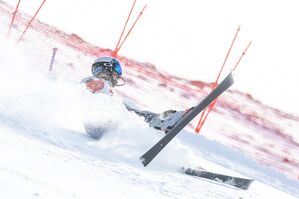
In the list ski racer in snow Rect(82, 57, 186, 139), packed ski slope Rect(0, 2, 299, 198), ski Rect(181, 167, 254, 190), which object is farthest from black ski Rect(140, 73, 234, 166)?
ski Rect(181, 167, 254, 190)

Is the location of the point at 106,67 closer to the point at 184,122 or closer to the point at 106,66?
the point at 106,66

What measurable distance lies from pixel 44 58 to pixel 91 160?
11.5 m

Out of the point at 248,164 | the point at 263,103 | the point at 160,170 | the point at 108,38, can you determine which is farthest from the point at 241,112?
the point at 108,38

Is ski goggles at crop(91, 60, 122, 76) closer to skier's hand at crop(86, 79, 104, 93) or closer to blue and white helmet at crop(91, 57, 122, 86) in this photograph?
blue and white helmet at crop(91, 57, 122, 86)

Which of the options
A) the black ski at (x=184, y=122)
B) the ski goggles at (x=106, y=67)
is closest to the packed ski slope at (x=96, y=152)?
the black ski at (x=184, y=122)

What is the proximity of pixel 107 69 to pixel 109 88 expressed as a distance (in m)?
0.55

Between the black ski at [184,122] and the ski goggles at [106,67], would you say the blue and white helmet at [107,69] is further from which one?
the black ski at [184,122]

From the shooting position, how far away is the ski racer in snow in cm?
674

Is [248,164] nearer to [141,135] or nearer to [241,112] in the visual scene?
[141,135]

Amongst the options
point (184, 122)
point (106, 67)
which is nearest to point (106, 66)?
point (106, 67)

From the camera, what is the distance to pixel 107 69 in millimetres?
7695

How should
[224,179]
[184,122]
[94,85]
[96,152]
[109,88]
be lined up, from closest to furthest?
[96,152]
[184,122]
[224,179]
[94,85]
[109,88]

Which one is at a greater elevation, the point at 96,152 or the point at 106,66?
the point at 106,66

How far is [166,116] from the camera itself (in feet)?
23.3
